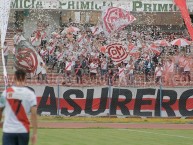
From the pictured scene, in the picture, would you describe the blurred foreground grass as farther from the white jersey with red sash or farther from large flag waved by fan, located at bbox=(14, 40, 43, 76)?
the white jersey with red sash

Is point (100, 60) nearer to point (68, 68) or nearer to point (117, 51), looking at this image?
point (68, 68)

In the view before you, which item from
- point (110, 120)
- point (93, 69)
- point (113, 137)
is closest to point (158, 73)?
point (93, 69)

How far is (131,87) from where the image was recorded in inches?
1192

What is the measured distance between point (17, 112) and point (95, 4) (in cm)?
3091

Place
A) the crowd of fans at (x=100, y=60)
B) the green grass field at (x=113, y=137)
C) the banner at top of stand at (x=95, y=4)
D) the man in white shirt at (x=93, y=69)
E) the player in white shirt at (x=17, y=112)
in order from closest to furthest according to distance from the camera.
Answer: the player in white shirt at (x=17, y=112) < the green grass field at (x=113, y=137) < the crowd of fans at (x=100, y=60) < the man in white shirt at (x=93, y=69) < the banner at top of stand at (x=95, y=4)

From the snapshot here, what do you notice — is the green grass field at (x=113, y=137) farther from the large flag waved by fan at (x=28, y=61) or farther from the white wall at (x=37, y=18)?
the white wall at (x=37, y=18)

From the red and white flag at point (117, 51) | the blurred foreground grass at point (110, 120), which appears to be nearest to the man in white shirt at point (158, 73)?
the red and white flag at point (117, 51)

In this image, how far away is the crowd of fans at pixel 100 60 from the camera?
114 feet

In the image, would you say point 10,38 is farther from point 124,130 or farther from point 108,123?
point 124,130

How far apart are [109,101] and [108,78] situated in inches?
144

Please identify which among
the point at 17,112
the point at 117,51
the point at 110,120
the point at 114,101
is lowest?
the point at 110,120

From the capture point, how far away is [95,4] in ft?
136

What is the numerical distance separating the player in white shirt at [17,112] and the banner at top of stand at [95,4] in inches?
1168

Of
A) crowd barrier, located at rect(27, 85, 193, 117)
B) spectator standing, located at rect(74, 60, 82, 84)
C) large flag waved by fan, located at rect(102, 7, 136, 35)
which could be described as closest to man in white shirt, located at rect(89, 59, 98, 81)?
spectator standing, located at rect(74, 60, 82, 84)
